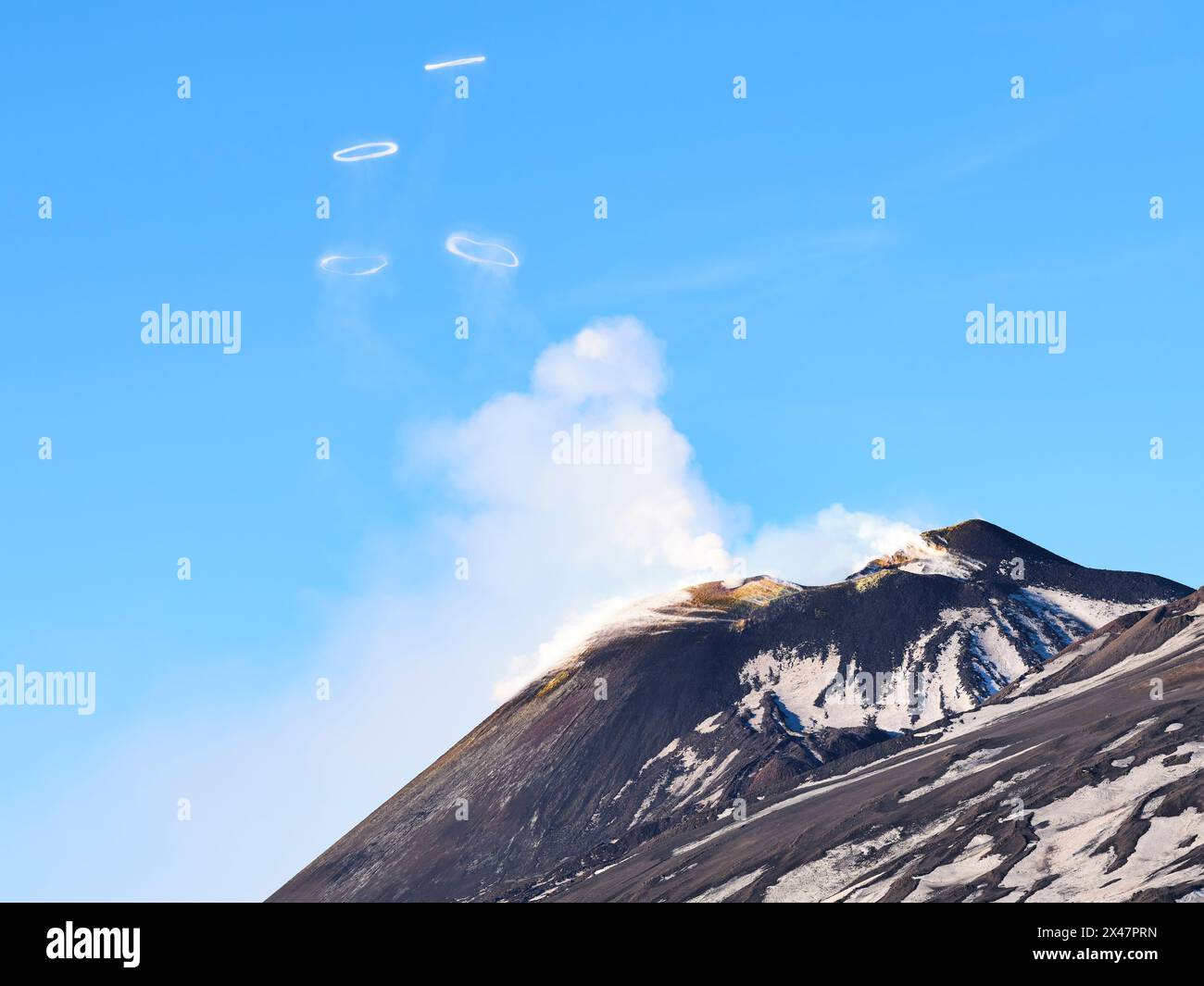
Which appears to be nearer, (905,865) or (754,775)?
(905,865)

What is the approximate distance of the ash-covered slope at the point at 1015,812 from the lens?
367 feet

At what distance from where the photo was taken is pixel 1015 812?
128625 millimetres

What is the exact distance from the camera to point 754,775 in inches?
7623

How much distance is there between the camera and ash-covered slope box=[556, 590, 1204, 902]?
112 meters
